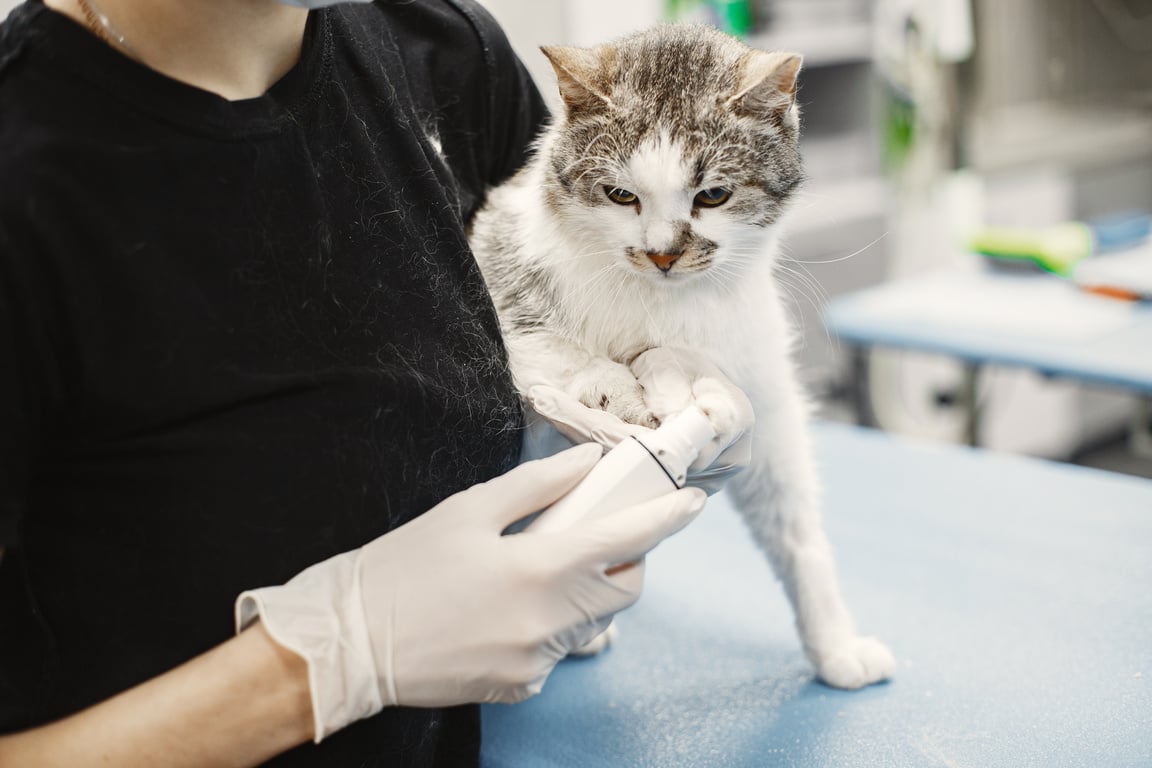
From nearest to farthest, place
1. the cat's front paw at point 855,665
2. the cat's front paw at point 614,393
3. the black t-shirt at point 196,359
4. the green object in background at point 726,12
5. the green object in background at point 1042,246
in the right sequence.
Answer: the black t-shirt at point 196,359 < the cat's front paw at point 614,393 < the cat's front paw at point 855,665 < the green object in background at point 1042,246 < the green object in background at point 726,12

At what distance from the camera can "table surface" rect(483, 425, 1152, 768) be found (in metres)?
0.99

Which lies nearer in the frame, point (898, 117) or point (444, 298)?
point (444, 298)

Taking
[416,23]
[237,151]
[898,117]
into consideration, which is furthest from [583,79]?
[898,117]

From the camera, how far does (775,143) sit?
1028 mm

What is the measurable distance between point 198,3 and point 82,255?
219mm

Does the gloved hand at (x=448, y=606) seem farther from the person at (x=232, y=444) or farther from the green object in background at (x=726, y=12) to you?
the green object in background at (x=726, y=12)

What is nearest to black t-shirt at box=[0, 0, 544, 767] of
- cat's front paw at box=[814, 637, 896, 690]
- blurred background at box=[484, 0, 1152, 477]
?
cat's front paw at box=[814, 637, 896, 690]

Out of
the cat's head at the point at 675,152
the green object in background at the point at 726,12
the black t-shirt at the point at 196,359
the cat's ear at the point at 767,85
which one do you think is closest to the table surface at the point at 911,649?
the black t-shirt at the point at 196,359

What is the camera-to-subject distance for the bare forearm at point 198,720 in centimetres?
72

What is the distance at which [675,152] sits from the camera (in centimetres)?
96

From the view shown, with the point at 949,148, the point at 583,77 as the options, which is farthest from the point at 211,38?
the point at 949,148

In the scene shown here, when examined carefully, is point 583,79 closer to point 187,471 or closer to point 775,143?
point 775,143

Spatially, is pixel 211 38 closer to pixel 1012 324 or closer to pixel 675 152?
pixel 675 152

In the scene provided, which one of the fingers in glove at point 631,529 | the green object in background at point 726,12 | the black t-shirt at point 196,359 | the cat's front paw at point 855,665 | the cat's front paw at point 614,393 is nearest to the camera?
the black t-shirt at point 196,359
